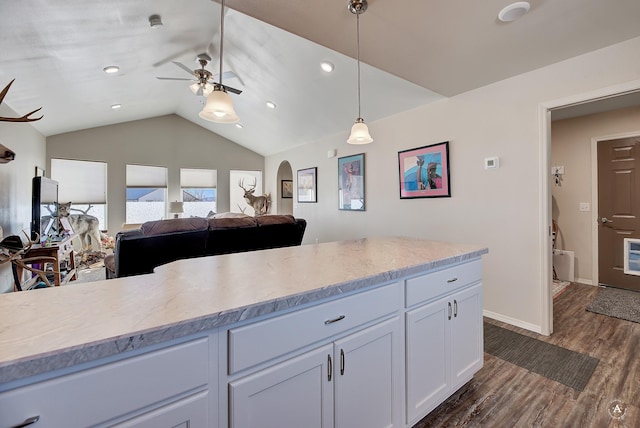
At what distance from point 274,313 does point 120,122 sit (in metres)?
6.99

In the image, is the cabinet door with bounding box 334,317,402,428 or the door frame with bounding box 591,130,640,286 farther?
the door frame with bounding box 591,130,640,286

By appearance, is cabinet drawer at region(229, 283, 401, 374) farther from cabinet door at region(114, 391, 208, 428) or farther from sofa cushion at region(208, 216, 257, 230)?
sofa cushion at region(208, 216, 257, 230)

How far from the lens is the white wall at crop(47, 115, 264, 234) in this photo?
5.76 m

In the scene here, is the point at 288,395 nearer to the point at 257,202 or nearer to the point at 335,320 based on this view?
the point at 335,320

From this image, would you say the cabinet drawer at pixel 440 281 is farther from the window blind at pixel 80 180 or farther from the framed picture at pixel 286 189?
the window blind at pixel 80 180

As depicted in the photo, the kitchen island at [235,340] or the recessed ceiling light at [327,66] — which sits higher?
the recessed ceiling light at [327,66]

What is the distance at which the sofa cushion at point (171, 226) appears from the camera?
2.83m

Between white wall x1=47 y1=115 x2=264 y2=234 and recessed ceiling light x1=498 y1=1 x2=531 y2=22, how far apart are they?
604 cm

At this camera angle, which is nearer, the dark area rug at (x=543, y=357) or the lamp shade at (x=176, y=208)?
the dark area rug at (x=543, y=357)

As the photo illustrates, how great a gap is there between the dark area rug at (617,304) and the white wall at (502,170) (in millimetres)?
1109

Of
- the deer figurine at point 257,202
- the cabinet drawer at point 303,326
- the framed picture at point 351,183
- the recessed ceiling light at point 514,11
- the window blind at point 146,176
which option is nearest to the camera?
the cabinet drawer at point 303,326

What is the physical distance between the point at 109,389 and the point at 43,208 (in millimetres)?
4254

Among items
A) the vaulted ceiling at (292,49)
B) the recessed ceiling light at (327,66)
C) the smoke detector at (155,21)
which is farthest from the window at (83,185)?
the recessed ceiling light at (327,66)

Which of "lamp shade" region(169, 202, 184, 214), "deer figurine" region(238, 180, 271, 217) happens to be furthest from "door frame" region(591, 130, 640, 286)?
"lamp shade" region(169, 202, 184, 214)
